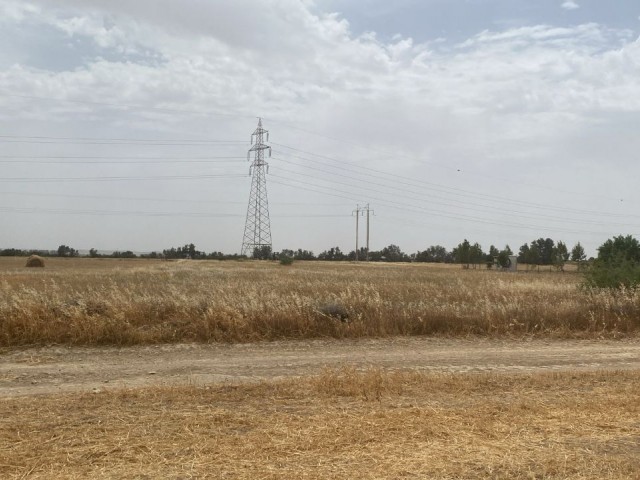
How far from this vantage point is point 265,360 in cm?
1066

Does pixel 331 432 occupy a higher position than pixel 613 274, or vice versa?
pixel 613 274

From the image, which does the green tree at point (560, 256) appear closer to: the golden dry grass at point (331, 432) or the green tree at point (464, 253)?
the green tree at point (464, 253)

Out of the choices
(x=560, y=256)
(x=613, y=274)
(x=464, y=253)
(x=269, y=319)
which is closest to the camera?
(x=269, y=319)

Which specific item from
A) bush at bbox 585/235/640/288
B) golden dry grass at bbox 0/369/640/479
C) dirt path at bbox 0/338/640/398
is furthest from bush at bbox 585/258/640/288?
golden dry grass at bbox 0/369/640/479

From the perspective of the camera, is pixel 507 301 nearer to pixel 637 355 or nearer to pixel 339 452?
pixel 637 355

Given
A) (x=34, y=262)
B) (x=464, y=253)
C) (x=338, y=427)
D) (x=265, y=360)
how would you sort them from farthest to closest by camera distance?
(x=464, y=253) → (x=34, y=262) → (x=265, y=360) → (x=338, y=427)

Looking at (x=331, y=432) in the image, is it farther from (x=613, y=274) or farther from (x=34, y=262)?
(x=34, y=262)

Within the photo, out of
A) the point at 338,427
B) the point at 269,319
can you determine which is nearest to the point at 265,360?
the point at 269,319

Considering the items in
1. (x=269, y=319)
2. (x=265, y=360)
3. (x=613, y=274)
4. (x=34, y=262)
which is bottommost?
(x=265, y=360)

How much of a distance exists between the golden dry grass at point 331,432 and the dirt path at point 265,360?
132 centimetres

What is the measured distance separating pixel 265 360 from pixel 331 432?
5.11m

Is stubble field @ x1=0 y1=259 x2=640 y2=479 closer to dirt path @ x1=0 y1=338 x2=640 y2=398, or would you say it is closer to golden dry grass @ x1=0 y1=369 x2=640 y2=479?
golden dry grass @ x1=0 y1=369 x2=640 y2=479

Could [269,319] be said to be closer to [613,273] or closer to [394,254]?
[613,273]

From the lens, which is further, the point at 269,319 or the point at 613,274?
the point at 613,274
